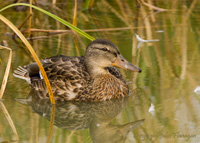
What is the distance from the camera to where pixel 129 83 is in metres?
6.36

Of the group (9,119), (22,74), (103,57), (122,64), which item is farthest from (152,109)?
(22,74)

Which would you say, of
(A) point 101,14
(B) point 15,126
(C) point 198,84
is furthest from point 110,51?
(A) point 101,14

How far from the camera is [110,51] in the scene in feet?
19.4

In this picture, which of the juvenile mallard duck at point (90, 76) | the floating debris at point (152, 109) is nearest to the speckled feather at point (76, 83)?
the juvenile mallard duck at point (90, 76)

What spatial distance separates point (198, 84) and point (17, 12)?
16.6 feet

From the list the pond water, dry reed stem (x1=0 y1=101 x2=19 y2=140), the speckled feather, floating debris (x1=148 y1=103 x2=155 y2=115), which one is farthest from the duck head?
dry reed stem (x1=0 y1=101 x2=19 y2=140)

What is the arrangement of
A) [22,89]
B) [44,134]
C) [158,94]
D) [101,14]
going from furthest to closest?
[101,14], [22,89], [158,94], [44,134]

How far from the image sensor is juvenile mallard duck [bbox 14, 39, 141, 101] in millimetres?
5898

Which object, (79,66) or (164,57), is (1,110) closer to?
(79,66)

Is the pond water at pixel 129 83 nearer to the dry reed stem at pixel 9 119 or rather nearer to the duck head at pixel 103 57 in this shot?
the dry reed stem at pixel 9 119

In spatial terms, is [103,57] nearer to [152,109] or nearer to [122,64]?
[122,64]

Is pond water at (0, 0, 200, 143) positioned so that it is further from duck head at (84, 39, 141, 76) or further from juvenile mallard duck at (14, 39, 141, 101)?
duck head at (84, 39, 141, 76)

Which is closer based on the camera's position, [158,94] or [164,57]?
[158,94]

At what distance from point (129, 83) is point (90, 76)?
0.62 m
